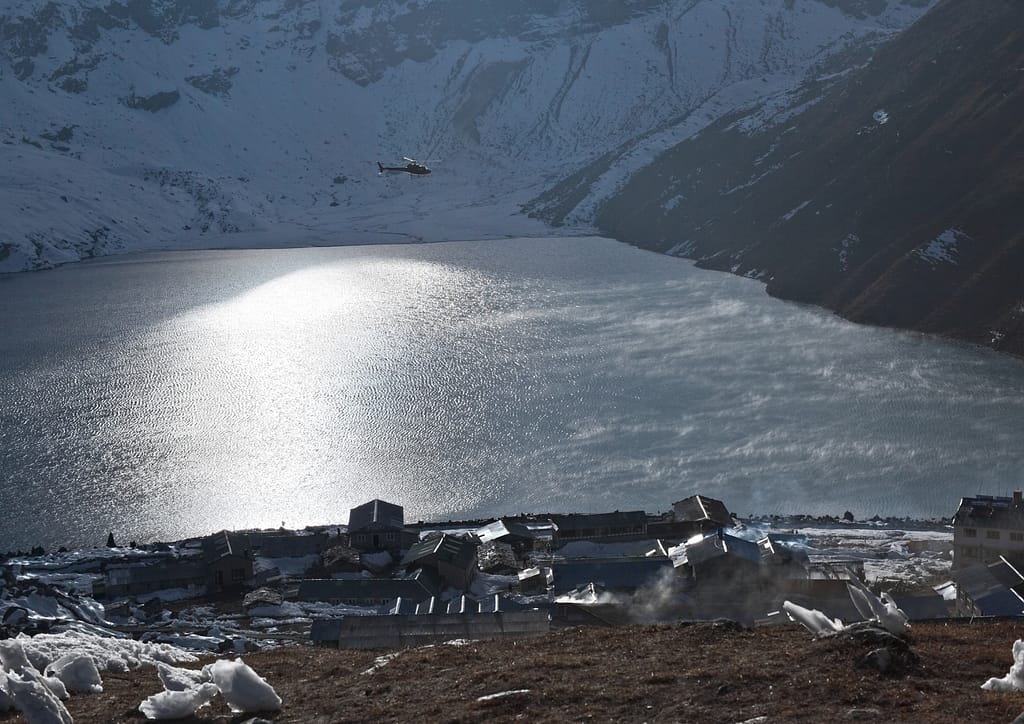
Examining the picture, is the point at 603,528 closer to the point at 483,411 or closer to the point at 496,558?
the point at 496,558

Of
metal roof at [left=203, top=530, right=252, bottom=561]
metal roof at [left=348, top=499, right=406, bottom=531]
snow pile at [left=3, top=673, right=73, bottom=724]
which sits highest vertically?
metal roof at [left=348, top=499, right=406, bottom=531]

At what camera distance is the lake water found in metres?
49.6

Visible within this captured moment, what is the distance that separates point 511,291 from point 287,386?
42.6 m

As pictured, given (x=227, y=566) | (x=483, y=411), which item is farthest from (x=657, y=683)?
(x=483, y=411)

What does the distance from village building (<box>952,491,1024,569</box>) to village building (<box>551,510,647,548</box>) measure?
1160 centimetres

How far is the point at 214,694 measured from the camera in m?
13.2

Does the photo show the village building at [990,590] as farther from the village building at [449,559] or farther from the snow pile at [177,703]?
the snow pile at [177,703]

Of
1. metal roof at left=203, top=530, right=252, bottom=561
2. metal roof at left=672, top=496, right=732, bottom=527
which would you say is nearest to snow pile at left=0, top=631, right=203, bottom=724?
metal roof at left=203, top=530, right=252, bottom=561

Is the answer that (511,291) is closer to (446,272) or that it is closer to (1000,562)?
(446,272)

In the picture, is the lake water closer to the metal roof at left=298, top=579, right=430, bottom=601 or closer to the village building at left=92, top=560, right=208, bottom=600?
the village building at left=92, top=560, right=208, bottom=600

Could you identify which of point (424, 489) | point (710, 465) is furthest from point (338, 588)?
point (710, 465)

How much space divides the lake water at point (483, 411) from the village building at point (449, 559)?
33.4 feet

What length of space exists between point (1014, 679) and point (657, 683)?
13.7 ft

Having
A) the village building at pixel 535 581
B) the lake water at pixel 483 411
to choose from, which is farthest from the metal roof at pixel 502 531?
the lake water at pixel 483 411
